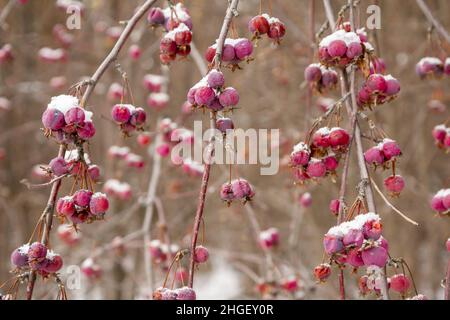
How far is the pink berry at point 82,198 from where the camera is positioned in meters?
1.57

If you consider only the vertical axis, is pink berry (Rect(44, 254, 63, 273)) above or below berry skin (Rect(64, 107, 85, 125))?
below

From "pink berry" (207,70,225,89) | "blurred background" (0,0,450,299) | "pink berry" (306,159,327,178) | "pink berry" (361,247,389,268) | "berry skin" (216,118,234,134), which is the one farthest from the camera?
"blurred background" (0,0,450,299)

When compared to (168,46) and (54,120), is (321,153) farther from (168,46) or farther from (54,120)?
(54,120)

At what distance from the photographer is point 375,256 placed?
136cm

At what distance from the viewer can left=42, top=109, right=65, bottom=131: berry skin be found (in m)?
1.50

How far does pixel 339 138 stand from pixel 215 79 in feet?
1.45

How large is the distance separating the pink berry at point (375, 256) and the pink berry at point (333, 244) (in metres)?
0.06

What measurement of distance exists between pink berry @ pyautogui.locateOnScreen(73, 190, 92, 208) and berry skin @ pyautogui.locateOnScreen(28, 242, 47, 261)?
16 centimetres

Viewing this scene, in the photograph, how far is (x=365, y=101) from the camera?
5.84 ft

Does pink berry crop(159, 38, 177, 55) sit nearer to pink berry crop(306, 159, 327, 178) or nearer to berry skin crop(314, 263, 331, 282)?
pink berry crop(306, 159, 327, 178)

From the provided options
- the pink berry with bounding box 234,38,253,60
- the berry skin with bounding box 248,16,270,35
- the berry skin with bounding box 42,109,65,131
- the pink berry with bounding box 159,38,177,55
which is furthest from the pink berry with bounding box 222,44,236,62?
the berry skin with bounding box 42,109,65,131

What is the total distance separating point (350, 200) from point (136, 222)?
7.26ft
